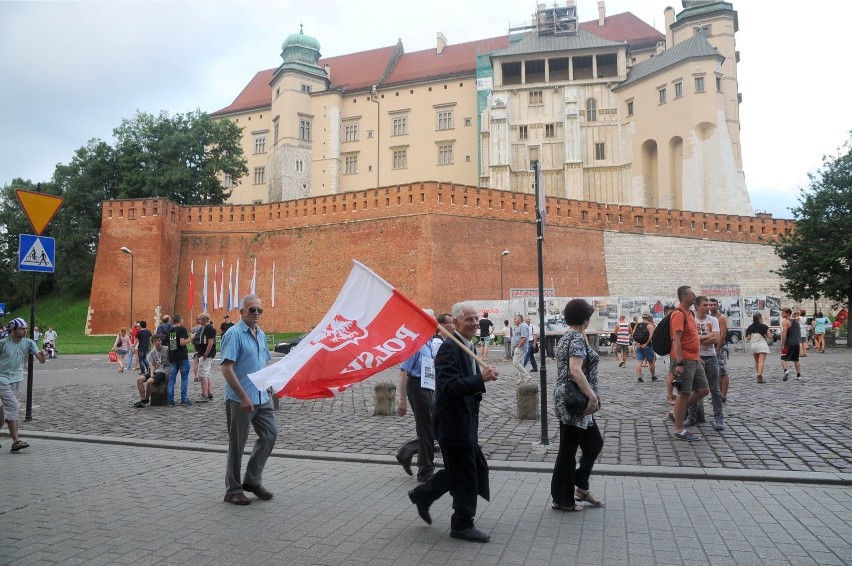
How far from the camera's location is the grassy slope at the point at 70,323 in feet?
111

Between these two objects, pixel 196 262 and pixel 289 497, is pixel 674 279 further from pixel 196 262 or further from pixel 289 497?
pixel 289 497

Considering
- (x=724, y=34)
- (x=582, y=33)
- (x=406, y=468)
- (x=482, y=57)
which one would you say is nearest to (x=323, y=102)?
(x=482, y=57)

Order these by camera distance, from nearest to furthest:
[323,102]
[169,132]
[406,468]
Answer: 1. [406,468]
2. [169,132]
3. [323,102]

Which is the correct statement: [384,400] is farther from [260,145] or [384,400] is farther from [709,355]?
[260,145]

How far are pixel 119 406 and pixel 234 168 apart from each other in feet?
135

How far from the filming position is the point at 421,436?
623 cm

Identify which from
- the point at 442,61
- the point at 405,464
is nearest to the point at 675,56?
the point at 442,61

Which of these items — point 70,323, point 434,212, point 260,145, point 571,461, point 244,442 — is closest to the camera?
point 571,461

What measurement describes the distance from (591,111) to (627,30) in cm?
1254

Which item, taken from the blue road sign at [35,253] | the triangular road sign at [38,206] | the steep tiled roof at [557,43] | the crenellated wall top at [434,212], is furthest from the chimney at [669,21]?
the blue road sign at [35,253]

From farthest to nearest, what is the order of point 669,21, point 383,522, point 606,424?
point 669,21 → point 606,424 → point 383,522

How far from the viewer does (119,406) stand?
462 inches

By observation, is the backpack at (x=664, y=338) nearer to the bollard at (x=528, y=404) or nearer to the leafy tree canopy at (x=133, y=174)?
the bollard at (x=528, y=404)

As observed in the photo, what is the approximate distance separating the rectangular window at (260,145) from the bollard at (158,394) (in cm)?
5838
